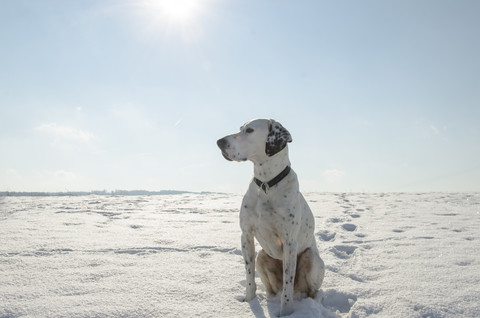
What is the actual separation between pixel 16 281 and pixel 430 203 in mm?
10615

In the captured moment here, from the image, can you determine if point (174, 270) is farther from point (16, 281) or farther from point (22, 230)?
point (22, 230)

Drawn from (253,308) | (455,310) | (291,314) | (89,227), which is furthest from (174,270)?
(89,227)

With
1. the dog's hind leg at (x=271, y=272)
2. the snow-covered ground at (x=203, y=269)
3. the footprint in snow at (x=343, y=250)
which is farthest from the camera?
the footprint in snow at (x=343, y=250)

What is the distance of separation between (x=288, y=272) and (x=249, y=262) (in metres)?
0.44

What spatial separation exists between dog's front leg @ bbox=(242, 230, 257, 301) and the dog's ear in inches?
32.6

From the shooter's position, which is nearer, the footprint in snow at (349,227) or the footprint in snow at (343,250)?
the footprint in snow at (343,250)

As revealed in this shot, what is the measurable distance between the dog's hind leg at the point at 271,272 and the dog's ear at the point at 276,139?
1119 millimetres

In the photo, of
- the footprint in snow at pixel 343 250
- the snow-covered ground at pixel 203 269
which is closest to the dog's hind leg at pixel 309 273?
the snow-covered ground at pixel 203 269

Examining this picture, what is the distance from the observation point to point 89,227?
19.8ft

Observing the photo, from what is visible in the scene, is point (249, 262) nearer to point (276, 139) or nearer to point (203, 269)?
point (203, 269)

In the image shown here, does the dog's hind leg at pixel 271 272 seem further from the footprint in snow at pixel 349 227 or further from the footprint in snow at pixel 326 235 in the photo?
the footprint in snow at pixel 349 227

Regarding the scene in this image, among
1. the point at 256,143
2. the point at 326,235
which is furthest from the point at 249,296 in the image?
the point at 326,235

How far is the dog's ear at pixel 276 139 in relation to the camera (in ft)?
9.61

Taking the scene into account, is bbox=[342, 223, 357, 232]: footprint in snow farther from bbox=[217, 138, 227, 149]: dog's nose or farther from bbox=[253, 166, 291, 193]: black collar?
bbox=[217, 138, 227, 149]: dog's nose
